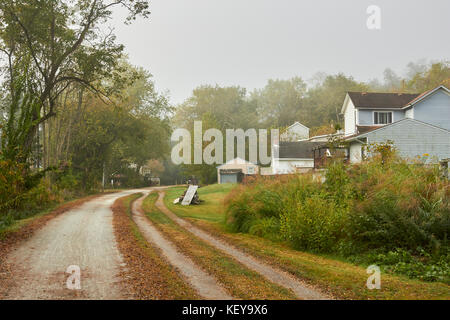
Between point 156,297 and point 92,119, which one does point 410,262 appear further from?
point 92,119

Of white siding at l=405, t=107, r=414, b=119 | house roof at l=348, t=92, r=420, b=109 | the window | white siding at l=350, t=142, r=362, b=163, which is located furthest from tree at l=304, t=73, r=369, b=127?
white siding at l=350, t=142, r=362, b=163

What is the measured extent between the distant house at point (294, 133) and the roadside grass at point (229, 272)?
52121 millimetres

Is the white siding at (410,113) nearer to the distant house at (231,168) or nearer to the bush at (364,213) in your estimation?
the distant house at (231,168)

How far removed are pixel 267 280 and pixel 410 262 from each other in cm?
349

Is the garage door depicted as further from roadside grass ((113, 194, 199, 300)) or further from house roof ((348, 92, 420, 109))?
roadside grass ((113, 194, 199, 300))

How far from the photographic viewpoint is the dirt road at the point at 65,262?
634 cm

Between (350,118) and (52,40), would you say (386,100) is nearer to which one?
(350,118)

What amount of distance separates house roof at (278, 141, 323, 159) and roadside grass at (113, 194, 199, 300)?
35.2m

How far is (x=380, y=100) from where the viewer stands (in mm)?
35156

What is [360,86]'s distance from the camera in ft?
247

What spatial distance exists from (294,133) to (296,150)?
58.5ft

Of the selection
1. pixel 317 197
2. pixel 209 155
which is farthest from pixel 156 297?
pixel 209 155

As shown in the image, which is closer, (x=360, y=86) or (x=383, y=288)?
(x=383, y=288)

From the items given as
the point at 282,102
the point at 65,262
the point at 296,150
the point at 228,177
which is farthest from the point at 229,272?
the point at 282,102
